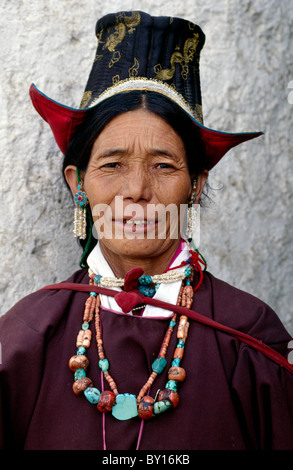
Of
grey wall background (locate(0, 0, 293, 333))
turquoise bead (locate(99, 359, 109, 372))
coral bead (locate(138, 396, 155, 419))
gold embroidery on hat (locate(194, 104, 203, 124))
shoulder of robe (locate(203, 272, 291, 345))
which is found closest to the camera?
coral bead (locate(138, 396, 155, 419))

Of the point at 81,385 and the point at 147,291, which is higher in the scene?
the point at 147,291

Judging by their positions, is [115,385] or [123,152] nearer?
[115,385]

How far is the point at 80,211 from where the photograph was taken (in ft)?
7.20

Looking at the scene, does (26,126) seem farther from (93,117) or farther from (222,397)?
(222,397)

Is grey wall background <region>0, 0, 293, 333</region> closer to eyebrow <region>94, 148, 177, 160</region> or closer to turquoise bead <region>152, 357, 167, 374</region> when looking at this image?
eyebrow <region>94, 148, 177, 160</region>

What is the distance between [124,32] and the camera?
2.14 m

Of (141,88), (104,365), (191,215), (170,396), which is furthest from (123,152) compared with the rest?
(170,396)

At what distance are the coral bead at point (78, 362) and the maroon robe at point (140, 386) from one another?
4 centimetres

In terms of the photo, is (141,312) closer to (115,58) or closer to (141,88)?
(141,88)

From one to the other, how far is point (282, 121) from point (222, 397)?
1.86 metres

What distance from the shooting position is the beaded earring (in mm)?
2176

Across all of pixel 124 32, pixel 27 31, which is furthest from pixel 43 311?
pixel 27 31

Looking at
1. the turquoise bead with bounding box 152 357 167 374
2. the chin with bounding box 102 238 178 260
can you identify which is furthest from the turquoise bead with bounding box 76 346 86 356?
the chin with bounding box 102 238 178 260

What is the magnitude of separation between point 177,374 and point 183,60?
1.29 meters
